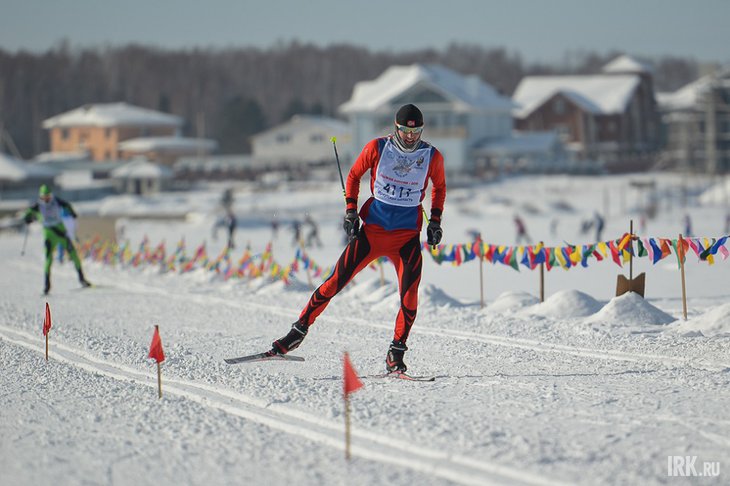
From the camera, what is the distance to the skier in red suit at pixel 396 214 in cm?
771

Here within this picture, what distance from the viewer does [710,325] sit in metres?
9.23

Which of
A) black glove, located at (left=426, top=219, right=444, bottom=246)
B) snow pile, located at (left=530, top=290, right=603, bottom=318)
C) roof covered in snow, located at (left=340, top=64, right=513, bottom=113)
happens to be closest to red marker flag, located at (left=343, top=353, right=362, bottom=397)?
black glove, located at (left=426, top=219, right=444, bottom=246)

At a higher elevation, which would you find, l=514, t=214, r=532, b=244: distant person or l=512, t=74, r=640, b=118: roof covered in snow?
l=512, t=74, r=640, b=118: roof covered in snow

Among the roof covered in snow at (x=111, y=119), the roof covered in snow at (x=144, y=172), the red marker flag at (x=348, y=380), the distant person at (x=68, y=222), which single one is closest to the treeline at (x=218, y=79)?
the roof covered in snow at (x=111, y=119)

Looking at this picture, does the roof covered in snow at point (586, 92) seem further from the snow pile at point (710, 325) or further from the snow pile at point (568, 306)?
the snow pile at point (710, 325)

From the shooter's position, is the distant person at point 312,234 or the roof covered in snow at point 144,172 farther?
the roof covered in snow at point 144,172

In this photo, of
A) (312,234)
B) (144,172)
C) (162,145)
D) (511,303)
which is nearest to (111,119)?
(162,145)

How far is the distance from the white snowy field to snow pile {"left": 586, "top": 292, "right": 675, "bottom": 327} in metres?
0.02

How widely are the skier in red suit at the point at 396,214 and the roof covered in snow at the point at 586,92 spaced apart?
76.6m

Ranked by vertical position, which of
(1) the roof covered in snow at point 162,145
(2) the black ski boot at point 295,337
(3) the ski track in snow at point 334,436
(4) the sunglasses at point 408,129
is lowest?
(3) the ski track in snow at point 334,436

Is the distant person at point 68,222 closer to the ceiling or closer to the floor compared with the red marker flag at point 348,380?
closer to the ceiling

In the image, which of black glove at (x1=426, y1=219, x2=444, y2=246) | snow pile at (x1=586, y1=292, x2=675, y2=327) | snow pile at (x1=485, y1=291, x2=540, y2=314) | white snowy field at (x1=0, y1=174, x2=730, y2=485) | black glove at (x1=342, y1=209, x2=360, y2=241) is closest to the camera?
white snowy field at (x1=0, y1=174, x2=730, y2=485)

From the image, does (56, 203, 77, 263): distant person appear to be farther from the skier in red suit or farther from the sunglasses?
the sunglasses

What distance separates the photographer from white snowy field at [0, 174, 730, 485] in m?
5.18
